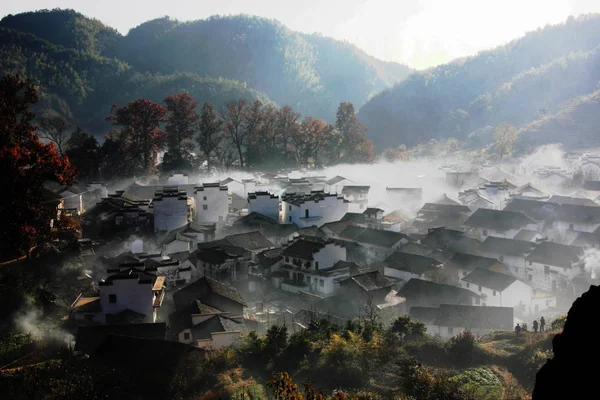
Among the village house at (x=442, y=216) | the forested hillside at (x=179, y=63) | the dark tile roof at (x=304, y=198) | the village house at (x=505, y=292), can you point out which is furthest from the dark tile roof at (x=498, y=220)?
the forested hillside at (x=179, y=63)

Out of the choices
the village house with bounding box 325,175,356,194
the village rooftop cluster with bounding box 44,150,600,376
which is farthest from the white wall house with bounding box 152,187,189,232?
the village house with bounding box 325,175,356,194

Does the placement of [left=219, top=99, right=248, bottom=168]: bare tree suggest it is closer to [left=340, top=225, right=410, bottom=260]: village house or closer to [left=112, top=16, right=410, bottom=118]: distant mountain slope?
[left=340, top=225, right=410, bottom=260]: village house

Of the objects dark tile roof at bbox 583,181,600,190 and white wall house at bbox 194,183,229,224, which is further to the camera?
dark tile roof at bbox 583,181,600,190

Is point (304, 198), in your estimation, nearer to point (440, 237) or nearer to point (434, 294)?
point (440, 237)

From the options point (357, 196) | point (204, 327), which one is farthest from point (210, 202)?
point (204, 327)

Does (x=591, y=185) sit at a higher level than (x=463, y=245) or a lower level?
higher
